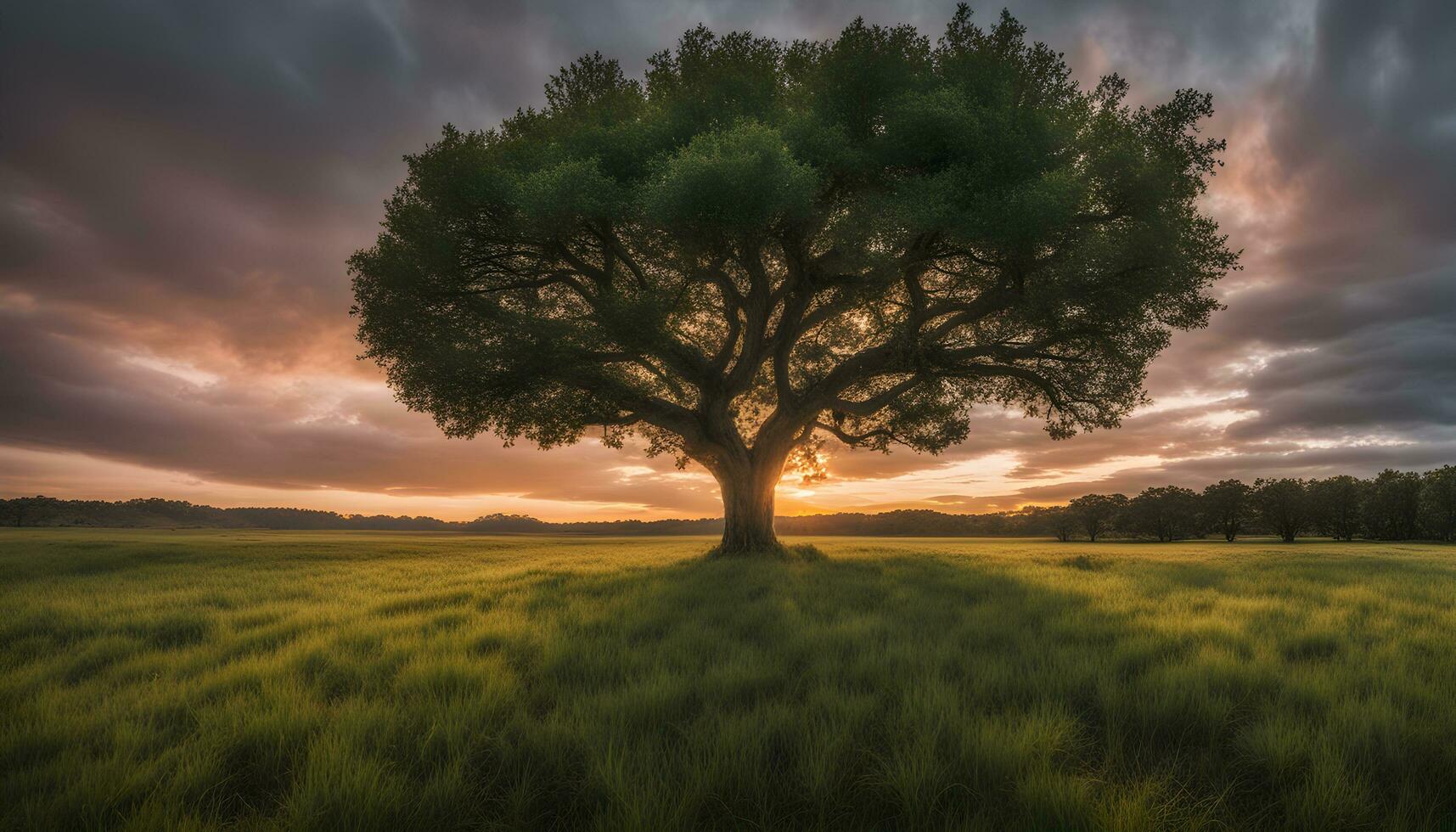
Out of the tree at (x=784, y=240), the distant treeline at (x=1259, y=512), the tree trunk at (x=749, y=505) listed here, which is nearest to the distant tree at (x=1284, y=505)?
the distant treeline at (x=1259, y=512)

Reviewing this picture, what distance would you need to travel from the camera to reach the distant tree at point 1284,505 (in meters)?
77.8

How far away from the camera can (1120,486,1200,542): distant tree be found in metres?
78.0

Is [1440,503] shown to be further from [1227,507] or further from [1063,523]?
[1063,523]

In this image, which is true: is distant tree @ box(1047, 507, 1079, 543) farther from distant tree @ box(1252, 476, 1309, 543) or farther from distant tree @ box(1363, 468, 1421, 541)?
distant tree @ box(1363, 468, 1421, 541)

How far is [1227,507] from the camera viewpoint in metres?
77.9

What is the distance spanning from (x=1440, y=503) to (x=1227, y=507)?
22.7 meters

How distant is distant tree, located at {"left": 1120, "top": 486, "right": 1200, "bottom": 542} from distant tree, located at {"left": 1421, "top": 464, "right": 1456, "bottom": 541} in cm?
2479

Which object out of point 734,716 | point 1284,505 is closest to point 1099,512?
point 1284,505

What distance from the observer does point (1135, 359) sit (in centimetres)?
1853

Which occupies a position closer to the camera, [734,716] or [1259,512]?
[734,716]

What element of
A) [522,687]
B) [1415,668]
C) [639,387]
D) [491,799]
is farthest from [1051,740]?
[639,387]

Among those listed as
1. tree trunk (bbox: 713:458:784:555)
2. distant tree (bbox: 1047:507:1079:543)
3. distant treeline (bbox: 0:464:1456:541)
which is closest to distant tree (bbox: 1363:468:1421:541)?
distant treeline (bbox: 0:464:1456:541)

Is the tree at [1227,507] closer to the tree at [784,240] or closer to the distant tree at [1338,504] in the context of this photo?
the distant tree at [1338,504]

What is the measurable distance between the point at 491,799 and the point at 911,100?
16.6 m
